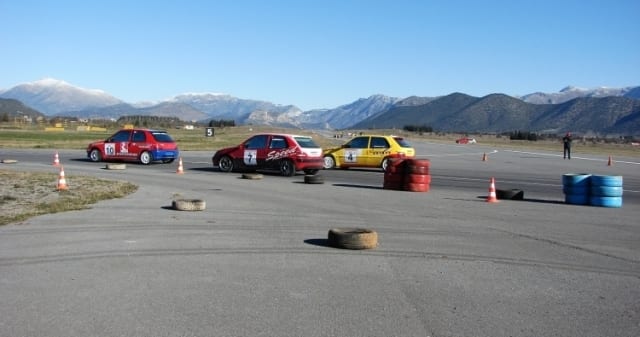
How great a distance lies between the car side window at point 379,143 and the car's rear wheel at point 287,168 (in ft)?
14.4

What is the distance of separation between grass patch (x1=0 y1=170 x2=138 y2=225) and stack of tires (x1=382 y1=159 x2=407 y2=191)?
6.84 m

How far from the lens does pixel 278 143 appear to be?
22547 millimetres

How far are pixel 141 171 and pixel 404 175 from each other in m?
9.95

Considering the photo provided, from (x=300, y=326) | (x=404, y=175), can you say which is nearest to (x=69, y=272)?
(x=300, y=326)

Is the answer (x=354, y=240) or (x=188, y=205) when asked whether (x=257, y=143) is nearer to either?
(x=188, y=205)

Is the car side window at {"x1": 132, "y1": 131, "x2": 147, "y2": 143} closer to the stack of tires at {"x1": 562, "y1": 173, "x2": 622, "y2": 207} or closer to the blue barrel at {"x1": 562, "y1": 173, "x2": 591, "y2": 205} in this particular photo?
the stack of tires at {"x1": 562, "y1": 173, "x2": 622, "y2": 207}

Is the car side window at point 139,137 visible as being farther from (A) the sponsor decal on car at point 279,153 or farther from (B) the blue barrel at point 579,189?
(B) the blue barrel at point 579,189

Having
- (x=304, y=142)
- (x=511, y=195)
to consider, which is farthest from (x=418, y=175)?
(x=304, y=142)

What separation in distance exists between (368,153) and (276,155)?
443cm

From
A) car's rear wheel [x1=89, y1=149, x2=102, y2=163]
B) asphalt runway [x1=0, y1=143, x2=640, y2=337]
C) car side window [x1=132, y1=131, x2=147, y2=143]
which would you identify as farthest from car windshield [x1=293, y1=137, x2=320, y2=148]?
car's rear wheel [x1=89, y1=149, x2=102, y2=163]

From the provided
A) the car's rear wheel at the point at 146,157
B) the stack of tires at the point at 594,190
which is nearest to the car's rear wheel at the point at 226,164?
the car's rear wheel at the point at 146,157

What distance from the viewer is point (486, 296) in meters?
6.65

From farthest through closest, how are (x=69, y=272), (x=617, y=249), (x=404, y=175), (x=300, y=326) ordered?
(x=404, y=175) < (x=617, y=249) < (x=69, y=272) < (x=300, y=326)

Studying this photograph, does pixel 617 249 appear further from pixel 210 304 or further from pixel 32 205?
pixel 32 205
